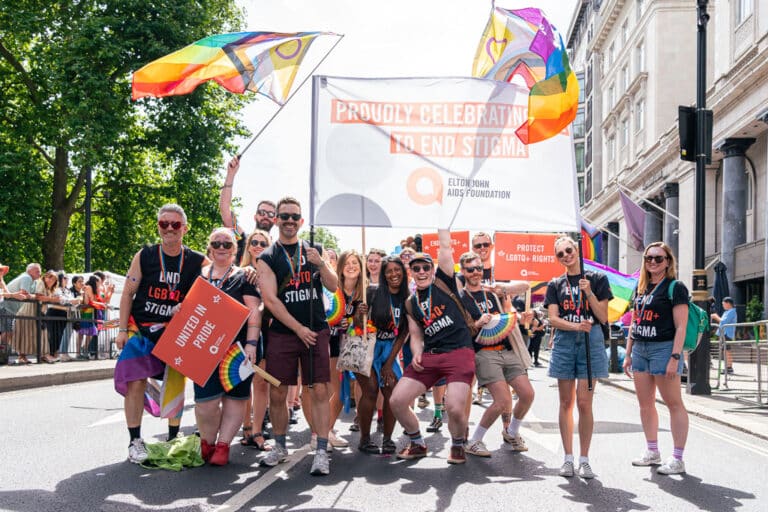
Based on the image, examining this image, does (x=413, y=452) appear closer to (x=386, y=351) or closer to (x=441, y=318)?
(x=386, y=351)

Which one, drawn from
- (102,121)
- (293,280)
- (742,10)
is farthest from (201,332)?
(742,10)

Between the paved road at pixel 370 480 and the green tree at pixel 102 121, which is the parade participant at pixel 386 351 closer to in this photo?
the paved road at pixel 370 480

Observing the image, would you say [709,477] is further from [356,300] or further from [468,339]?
[356,300]

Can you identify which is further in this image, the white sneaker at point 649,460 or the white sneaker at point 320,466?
the white sneaker at point 649,460

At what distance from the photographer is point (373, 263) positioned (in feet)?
30.8

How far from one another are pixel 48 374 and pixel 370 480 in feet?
31.3

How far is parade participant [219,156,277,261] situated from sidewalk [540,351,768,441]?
19.7 ft

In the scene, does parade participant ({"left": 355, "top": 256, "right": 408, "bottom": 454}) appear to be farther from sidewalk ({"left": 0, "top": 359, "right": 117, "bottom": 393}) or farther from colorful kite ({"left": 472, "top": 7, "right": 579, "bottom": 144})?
sidewalk ({"left": 0, "top": 359, "right": 117, "bottom": 393})

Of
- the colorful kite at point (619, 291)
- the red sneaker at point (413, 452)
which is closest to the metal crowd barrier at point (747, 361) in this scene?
the colorful kite at point (619, 291)

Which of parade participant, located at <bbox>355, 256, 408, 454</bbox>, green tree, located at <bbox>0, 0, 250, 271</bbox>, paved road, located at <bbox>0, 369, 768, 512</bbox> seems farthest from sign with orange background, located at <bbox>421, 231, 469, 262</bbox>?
green tree, located at <bbox>0, 0, 250, 271</bbox>

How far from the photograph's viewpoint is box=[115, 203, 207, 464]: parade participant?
6832 millimetres

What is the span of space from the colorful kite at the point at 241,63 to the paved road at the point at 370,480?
12.1 ft

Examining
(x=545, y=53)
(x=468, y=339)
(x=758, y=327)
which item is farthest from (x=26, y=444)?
(x=758, y=327)

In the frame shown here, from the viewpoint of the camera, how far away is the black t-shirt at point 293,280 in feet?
21.9
